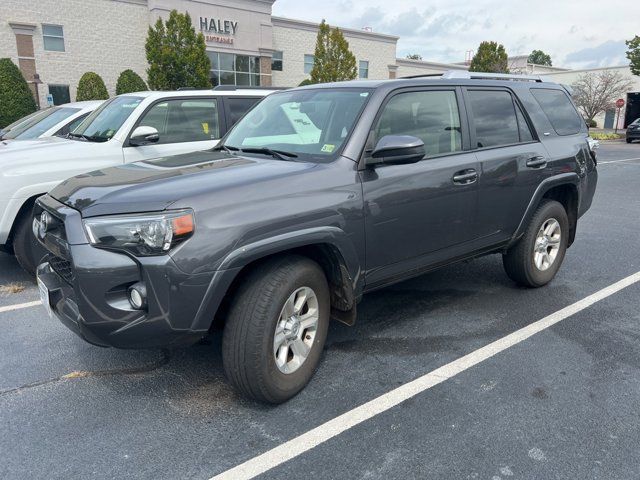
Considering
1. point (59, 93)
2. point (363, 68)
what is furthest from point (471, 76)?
point (363, 68)

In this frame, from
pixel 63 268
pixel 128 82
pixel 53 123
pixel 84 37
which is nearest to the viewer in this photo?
pixel 63 268

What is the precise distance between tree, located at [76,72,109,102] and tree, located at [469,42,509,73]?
24906mm

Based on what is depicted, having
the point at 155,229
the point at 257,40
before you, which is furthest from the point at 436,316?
the point at 257,40

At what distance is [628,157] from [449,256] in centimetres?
1944

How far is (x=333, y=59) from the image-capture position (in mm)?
31031

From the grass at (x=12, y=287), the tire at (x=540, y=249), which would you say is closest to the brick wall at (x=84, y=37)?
the grass at (x=12, y=287)

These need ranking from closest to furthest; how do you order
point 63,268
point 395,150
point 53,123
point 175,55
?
point 63,268, point 395,150, point 53,123, point 175,55

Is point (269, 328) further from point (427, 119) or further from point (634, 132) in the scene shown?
point (634, 132)

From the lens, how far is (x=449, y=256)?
13.3 ft

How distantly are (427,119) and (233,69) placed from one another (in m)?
30.4

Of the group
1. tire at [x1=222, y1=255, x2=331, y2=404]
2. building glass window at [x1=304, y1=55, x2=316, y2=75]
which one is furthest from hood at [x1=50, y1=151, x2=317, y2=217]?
building glass window at [x1=304, y1=55, x2=316, y2=75]

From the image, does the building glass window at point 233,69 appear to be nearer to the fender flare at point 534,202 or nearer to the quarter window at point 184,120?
the quarter window at point 184,120

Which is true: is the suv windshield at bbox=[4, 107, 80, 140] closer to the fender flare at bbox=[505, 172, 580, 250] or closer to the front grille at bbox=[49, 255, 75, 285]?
the front grille at bbox=[49, 255, 75, 285]

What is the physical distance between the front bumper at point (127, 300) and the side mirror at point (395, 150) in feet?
4.25
